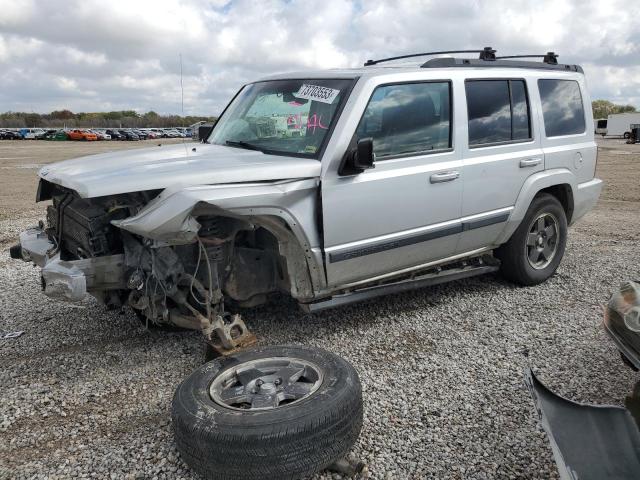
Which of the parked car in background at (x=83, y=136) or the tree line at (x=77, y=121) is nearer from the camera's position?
the parked car in background at (x=83, y=136)

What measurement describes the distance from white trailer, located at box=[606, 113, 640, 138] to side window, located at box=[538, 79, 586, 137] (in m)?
46.7

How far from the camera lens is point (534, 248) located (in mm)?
5289

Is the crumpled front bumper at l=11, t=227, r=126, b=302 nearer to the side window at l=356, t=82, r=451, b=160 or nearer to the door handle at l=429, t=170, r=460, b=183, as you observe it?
the side window at l=356, t=82, r=451, b=160

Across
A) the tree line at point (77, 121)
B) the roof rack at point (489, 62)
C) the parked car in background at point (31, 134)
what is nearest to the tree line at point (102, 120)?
the tree line at point (77, 121)

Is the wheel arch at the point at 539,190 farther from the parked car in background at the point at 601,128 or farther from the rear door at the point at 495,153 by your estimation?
the parked car in background at the point at 601,128

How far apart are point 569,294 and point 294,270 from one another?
2803 millimetres

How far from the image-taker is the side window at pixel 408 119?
12.8 feet

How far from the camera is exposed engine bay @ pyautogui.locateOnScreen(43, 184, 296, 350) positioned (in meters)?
3.32

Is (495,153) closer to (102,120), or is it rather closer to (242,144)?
(242,144)

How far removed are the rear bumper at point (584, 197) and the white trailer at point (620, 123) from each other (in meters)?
46.5

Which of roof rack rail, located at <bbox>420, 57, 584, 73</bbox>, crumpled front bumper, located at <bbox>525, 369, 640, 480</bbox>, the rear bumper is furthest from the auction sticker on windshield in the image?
the rear bumper

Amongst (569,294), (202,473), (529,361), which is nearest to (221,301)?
(202,473)

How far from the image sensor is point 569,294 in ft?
16.8

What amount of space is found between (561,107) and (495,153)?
1.17m
